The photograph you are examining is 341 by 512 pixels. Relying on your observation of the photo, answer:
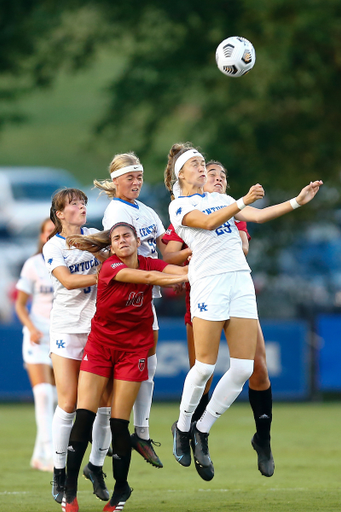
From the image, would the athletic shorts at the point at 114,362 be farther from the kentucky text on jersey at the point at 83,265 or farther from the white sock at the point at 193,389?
the kentucky text on jersey at the point at 83,265

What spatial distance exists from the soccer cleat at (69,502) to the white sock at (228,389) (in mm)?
1124

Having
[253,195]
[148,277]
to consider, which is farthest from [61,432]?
[253,195]

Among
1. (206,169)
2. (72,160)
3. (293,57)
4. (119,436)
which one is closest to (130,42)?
(293,57)

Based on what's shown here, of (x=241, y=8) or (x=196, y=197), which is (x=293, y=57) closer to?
(x=241, y=8)

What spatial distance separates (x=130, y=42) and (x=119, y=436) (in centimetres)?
1361

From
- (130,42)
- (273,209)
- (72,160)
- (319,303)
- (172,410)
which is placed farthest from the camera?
(72,160)

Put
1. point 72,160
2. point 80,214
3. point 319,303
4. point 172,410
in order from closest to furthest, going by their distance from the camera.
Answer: point 80,214
point 172,410
point 319,303
point 72,160

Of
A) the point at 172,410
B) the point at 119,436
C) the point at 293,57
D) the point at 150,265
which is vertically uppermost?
the point at 293,57

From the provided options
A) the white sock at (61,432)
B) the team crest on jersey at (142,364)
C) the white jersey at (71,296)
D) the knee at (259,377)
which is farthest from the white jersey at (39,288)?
the knee at (259,377)

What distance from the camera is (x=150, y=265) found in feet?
21.0

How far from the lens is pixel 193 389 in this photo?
6.38m

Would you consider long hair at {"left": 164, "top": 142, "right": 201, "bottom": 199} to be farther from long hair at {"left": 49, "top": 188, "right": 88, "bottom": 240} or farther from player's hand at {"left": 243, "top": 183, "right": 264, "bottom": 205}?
player's hand at {"left": 243, "top": 183, "right": 264, "bottom": 205}

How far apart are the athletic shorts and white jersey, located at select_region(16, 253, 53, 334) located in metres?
2.80

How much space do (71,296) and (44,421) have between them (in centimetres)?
268
